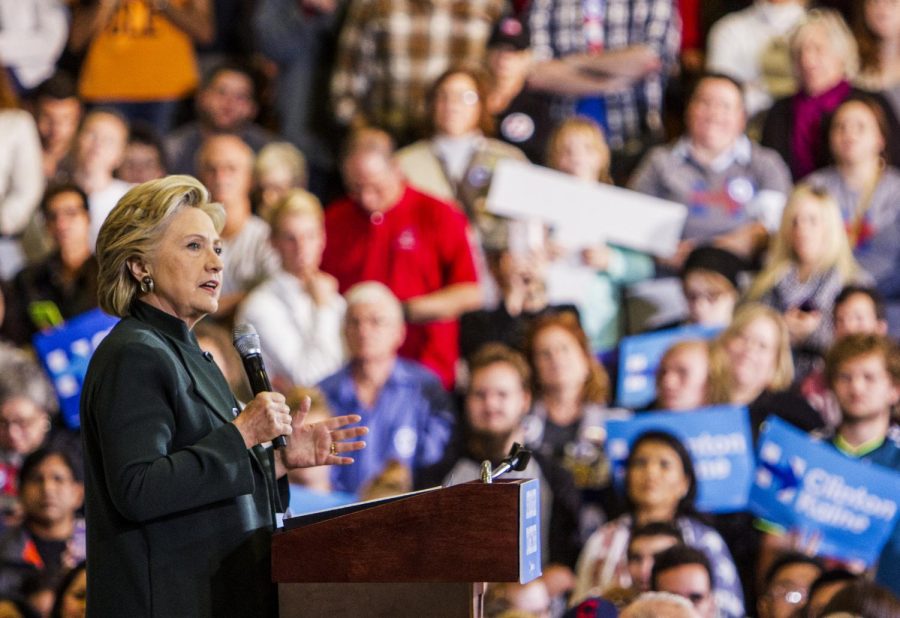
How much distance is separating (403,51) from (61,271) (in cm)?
188

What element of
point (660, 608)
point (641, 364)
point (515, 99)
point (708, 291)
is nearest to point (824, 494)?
point (641, 364)

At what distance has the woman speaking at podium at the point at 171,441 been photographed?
236 centimetres

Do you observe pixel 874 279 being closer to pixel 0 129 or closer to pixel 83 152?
pixel 83 152

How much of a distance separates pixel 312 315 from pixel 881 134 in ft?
8.21

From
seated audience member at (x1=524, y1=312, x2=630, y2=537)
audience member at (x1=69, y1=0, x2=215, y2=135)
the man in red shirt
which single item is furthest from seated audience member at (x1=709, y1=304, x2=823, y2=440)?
audience member at (x1=69, y1=0, x2=215, y2=135)

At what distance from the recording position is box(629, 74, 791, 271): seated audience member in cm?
667

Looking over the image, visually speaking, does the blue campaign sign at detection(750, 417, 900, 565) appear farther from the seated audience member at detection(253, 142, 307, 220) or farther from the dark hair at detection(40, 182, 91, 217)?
the dark hair at detection(40, 182, 91, 217)

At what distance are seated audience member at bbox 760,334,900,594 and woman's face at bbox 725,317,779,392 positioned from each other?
29 cm

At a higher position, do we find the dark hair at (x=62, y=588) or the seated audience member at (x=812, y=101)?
the seated audience member at (x=812, y=101)

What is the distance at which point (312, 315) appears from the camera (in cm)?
620

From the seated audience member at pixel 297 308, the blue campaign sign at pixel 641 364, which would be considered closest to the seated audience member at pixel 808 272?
the blue campaign sign at pixel 641 364

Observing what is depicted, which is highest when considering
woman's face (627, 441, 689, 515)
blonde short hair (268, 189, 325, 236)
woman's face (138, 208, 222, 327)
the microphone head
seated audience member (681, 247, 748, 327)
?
woman's face (138, 208, 222, 327)

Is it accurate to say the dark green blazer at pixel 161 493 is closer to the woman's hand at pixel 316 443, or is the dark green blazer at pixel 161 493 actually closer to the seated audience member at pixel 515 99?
the woman's hand at pixel 316 443

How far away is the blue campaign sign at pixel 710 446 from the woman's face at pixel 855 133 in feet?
5.56
